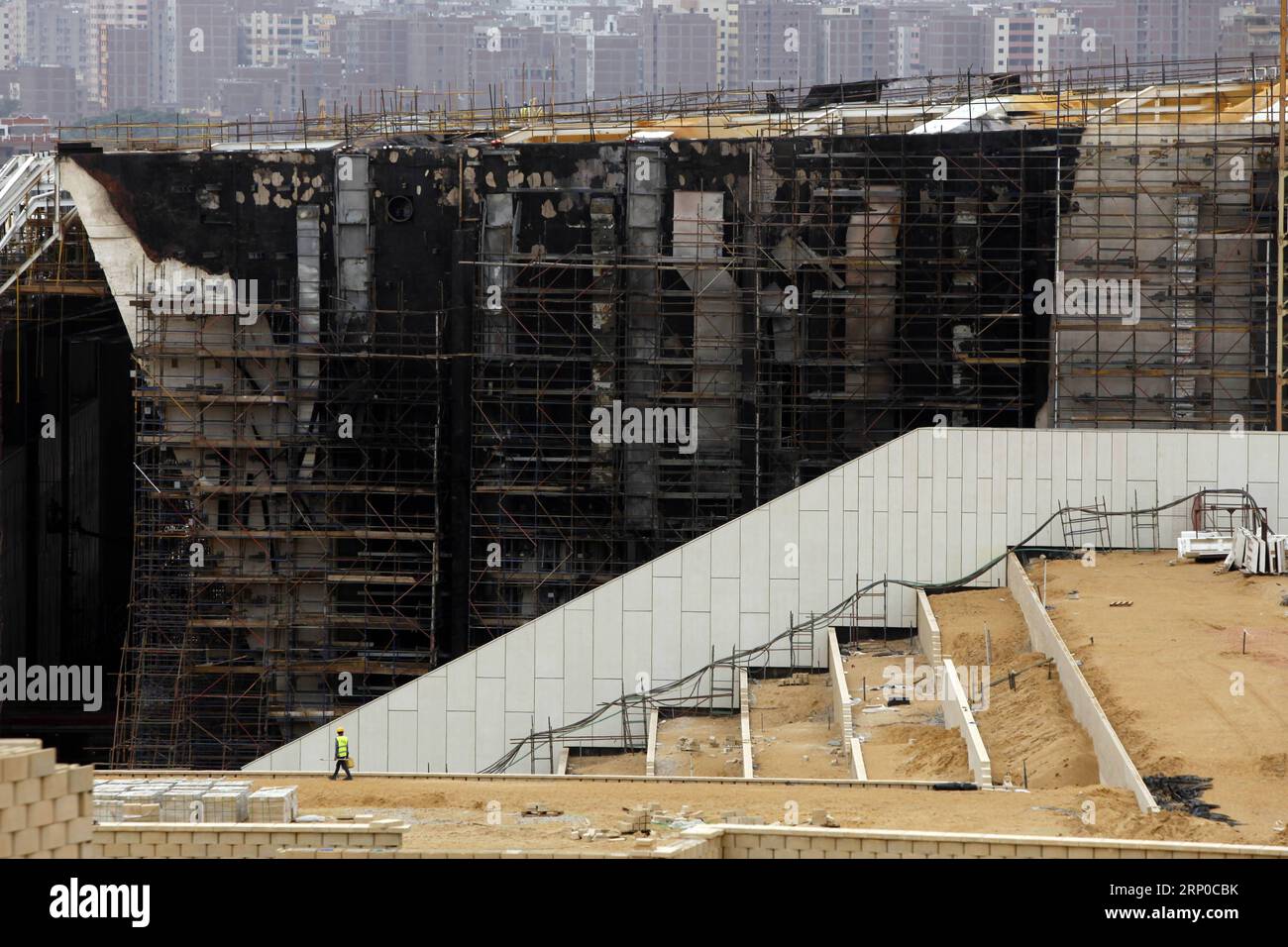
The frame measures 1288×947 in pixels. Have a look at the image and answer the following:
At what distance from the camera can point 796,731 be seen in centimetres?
3166

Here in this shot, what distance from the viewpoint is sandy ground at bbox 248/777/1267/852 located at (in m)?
22.8

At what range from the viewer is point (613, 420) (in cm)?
3956

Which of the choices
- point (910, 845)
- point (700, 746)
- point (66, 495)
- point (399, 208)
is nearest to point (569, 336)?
point (399, 208)

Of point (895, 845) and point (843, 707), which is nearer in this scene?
point (895, 845)

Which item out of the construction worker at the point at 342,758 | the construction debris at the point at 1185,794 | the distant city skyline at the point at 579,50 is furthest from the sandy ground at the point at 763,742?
the distant city skyline at the point at 579,50

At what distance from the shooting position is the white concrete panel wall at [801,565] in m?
33.9

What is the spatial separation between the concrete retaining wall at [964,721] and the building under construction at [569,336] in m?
9.88

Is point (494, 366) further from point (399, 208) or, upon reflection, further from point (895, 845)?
point (895, 845)

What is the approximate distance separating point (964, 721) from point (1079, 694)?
1552mm

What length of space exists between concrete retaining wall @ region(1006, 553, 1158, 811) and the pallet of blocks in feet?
33.7

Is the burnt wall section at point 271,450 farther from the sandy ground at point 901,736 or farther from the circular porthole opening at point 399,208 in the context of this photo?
the sandy ground at point 901,736

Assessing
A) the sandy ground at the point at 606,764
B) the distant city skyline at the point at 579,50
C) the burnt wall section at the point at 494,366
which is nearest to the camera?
the sandy ground at the point at 606,764

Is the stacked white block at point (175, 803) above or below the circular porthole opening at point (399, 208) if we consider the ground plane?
below

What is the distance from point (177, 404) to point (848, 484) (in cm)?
1294
